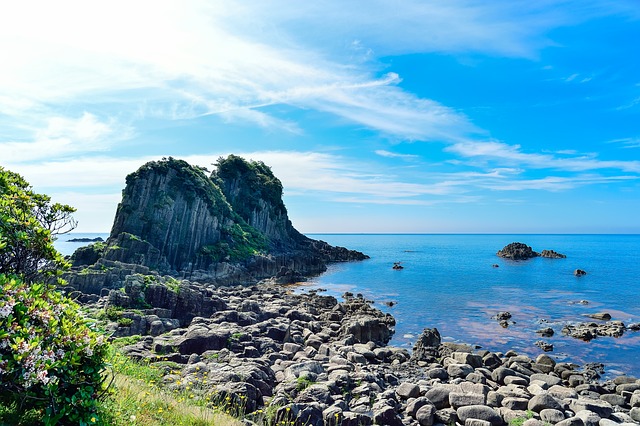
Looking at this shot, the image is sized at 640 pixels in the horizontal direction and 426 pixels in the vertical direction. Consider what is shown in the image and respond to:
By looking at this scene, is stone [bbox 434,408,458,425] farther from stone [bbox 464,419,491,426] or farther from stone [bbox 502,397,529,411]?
stone [bbox 502,397,529,411]

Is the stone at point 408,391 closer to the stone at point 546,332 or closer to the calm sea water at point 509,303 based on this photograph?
the calm sea water at point 509,303

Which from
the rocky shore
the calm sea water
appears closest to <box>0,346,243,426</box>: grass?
A: the rocky shore

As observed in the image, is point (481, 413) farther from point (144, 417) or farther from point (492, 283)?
point (492, 283)

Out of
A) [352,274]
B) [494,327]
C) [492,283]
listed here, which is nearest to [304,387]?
[494,327]

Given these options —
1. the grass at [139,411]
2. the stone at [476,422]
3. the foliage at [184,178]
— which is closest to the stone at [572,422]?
the stone at [476,422]

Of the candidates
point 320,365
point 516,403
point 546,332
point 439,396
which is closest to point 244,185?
point 546,332

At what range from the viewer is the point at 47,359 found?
Result: 609cm

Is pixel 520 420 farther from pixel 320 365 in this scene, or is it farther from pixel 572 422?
pixel 320 365

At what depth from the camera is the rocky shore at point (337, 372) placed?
14.3 m

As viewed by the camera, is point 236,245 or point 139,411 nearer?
point 139,411

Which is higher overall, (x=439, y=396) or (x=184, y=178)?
(x=184, y=178)

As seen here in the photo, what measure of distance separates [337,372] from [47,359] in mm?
14234

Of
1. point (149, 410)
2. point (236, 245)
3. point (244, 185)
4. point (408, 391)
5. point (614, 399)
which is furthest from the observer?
point (244, 185)

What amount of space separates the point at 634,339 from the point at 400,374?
23745 millimetres
